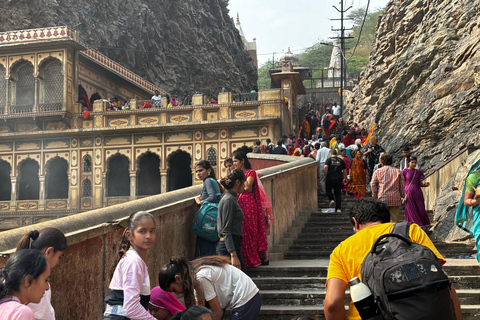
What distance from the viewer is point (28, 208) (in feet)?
89.1

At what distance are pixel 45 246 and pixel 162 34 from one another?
4337cm

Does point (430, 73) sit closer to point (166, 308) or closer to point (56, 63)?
point (56, 63)

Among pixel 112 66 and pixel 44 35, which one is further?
pixel 112 66

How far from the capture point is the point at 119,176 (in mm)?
28656

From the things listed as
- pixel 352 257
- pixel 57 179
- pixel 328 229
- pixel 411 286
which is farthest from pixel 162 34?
pixel 411 286

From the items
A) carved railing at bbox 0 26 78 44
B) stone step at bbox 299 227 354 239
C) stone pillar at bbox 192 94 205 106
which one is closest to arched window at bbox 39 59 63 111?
carved railing at bbox 0 26 78 44

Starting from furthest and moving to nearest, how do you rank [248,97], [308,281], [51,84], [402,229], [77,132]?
[51,84] < [77,132] < [248,97] < [308,281] < [402,229]

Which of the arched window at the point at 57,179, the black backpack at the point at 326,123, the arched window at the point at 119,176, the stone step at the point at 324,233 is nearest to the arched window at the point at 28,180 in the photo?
the arched window at the point at 57,179

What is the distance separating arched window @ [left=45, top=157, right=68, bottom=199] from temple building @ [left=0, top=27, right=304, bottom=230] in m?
0.05

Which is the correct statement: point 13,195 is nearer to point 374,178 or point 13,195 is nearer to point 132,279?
point 374,178

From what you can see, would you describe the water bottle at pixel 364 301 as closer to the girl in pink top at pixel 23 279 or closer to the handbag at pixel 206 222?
the girl in pink top at pixel 23 279

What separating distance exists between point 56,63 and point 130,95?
7351mm

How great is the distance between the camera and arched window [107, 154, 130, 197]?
92.1 ft

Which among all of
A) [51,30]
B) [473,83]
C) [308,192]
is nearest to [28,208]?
[51,30]
